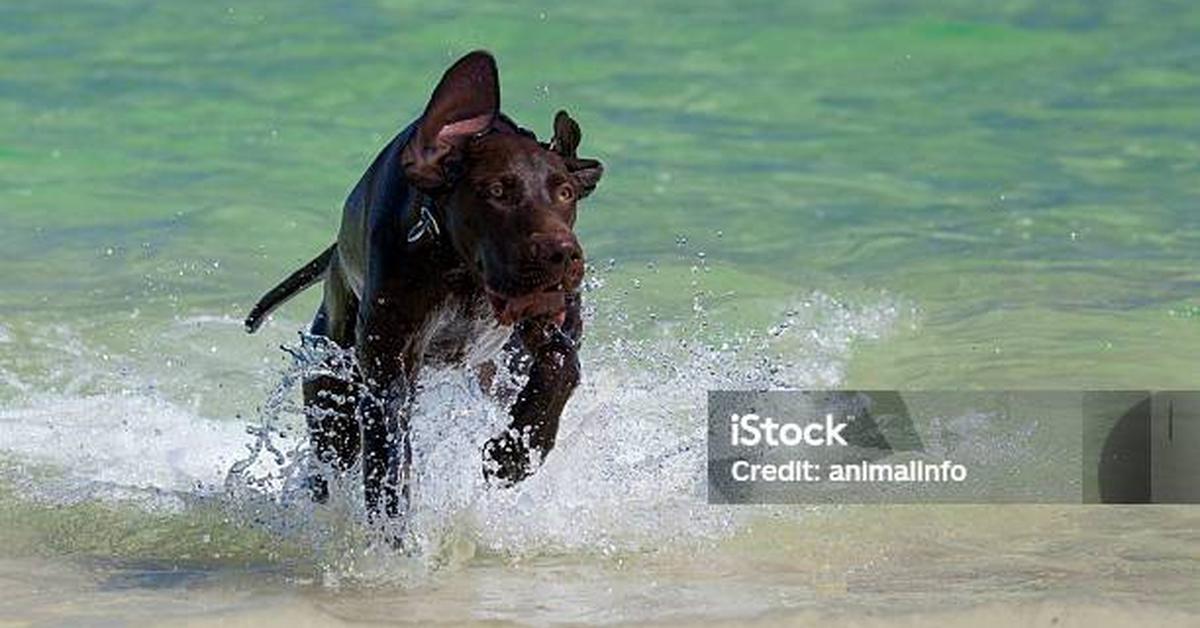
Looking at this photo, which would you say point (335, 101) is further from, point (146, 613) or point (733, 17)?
point (146, 613)

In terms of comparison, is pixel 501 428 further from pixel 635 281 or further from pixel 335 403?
pixel 635 281

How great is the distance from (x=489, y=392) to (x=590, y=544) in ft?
1.25

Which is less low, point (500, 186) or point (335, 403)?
point (500, 186)

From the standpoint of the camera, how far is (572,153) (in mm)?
4559

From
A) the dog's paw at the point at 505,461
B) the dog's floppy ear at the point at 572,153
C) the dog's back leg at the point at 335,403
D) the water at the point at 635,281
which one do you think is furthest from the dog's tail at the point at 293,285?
the dog's floppy ear at the point at 572,153

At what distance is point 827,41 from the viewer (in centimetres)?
1266

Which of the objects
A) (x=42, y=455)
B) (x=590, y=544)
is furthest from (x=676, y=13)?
(x=590, y=544)

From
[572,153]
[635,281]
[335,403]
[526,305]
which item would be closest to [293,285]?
[335,403]

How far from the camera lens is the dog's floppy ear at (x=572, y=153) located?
14.7 ft

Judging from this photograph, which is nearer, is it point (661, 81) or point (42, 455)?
point (42, 455)

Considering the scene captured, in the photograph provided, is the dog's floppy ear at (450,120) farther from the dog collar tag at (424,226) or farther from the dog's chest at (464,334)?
the dog's chest at (464,334)

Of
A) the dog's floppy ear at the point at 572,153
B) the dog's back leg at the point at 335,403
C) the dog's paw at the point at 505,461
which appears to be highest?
the dog's floppy ear at the point at 572,153

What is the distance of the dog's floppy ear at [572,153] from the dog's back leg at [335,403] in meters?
0.76

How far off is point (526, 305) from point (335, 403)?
1030 millimetres
